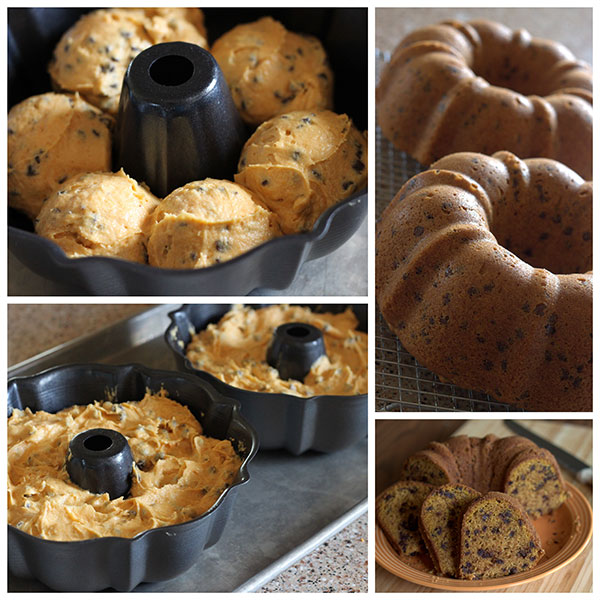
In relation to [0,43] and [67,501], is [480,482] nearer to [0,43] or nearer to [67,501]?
[67,501]

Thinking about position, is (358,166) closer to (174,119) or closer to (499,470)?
(174,119)

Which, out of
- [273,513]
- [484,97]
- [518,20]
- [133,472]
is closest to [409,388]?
[273,513]

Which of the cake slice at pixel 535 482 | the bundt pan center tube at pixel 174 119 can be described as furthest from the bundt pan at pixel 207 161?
the cake slice at pixel 535 482

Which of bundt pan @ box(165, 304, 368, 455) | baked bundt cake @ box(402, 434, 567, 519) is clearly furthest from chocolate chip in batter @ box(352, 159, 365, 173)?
baked bundt cake @ box(402, 434, 567, 519)

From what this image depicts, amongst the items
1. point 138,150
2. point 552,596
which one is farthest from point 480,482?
point 138,150

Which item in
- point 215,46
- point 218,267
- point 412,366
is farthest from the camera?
point 215,46

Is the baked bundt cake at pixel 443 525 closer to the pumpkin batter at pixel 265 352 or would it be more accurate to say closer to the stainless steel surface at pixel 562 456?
the pumpkin batter at pixel 265 352
